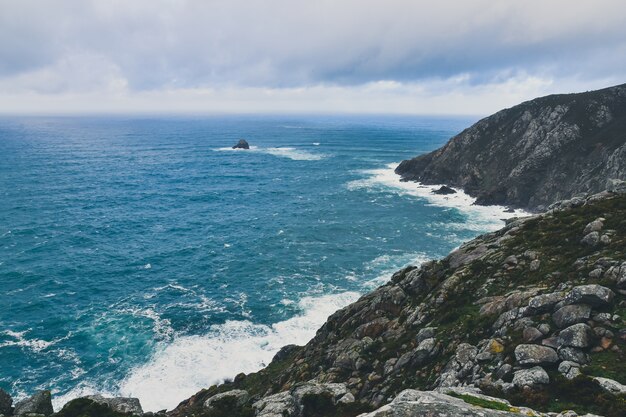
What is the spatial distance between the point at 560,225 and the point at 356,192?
295 feet

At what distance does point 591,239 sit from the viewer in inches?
1104

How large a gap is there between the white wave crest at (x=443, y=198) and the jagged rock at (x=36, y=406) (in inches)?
3178

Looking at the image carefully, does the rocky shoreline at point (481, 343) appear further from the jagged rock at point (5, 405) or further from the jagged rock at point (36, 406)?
the jagged rock at point (5, 405)

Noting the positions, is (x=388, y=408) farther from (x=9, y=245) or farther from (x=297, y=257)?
(x=9, y=245)

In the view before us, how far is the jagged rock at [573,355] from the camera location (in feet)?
57.1

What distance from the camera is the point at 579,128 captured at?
114562 millimetres

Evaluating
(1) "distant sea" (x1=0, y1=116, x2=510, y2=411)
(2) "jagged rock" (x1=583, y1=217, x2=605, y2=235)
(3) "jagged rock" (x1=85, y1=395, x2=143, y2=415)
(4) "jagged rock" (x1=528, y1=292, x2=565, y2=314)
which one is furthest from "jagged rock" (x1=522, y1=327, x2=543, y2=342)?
(1) "distant sea" (x1=0, y1=116, x2=510, y2=411)

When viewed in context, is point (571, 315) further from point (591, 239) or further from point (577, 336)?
point (591, 239)

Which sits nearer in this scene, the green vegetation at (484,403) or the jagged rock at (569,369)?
the green vegetation at (484,403)

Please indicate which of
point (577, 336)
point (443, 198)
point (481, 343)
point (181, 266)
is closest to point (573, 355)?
point (577, 336)

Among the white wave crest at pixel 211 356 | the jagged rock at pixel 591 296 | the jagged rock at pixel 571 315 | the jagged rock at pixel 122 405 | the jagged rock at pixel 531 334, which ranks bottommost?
the white wave crest at pixel 211 356

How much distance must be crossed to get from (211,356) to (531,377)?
124ft

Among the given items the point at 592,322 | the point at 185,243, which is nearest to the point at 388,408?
the point at 592,322

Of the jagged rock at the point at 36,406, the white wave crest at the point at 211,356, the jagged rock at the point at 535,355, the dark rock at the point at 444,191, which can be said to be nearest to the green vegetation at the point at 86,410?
the jagged rock at the point at 36,406
